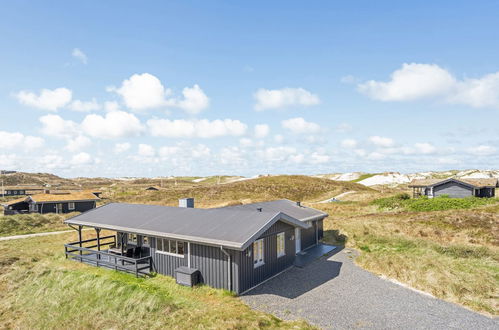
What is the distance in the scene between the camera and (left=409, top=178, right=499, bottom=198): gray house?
45.5 m

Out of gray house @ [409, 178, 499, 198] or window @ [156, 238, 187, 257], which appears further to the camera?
gray house @ [409, 178, 499, 198]

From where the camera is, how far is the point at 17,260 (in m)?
19.6

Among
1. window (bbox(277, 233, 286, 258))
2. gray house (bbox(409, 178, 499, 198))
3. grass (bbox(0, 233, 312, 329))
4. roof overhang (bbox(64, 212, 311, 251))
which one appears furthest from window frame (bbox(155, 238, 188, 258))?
gray house (bbox(409, 178, 499, 198))

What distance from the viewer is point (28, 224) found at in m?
35.5

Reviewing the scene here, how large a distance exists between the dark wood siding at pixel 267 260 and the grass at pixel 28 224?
30.5 meters

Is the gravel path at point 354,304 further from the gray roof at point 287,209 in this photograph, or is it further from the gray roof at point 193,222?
the gray roof at point 287,209

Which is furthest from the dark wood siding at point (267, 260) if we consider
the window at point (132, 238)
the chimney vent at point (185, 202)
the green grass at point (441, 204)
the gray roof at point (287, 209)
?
the green grass at point (441, 204)

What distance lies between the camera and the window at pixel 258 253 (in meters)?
14.9

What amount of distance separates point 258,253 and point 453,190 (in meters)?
45.5

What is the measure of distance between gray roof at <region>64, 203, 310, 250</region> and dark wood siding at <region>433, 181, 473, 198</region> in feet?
136

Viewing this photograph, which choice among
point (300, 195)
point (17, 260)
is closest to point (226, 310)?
point (17, 260)

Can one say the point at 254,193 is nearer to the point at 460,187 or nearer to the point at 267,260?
the point at 460,187

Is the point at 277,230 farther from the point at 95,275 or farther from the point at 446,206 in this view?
the point at 446,206

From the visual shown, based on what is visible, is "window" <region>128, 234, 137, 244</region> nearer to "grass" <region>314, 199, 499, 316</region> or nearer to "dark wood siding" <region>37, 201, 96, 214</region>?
"grass" <region>314, 199, 499, 316</region>
